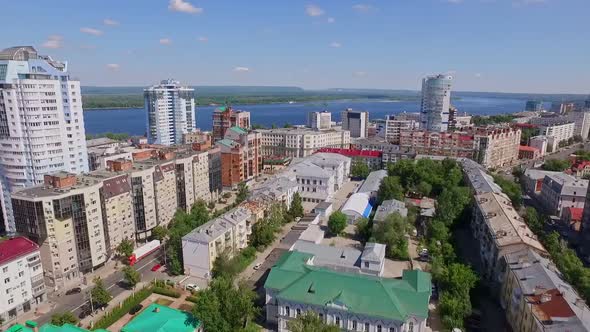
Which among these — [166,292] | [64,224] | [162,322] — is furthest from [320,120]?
[162,322]

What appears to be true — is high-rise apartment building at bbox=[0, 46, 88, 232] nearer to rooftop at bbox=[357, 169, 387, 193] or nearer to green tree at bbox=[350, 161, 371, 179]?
rooftop at bbox=[357, 169, 387, 193]

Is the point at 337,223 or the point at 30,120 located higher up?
the point at 30,120

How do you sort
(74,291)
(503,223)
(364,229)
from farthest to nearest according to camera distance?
1. (364,229)
2. (503,223)
3. (74,291)

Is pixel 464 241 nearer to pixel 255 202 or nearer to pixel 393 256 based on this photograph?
pixel 393 256

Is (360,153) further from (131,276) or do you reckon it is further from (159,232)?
(131,276)

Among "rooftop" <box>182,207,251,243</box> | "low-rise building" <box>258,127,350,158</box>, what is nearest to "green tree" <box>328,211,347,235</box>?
"rooftop" <box>182,207,251,243</box>

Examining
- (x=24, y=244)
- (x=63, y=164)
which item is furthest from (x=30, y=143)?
(x=24, y=244)
